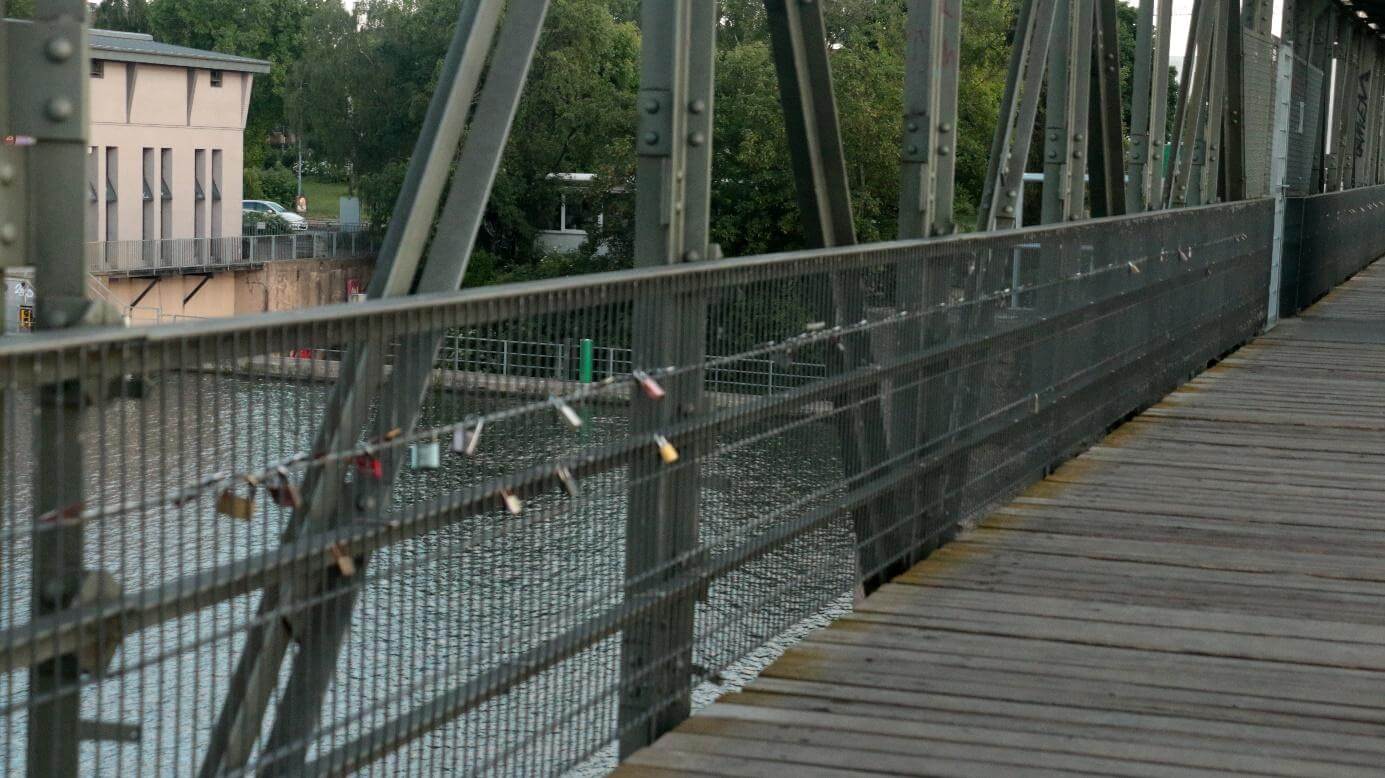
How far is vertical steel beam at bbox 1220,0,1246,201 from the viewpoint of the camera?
1777 cm

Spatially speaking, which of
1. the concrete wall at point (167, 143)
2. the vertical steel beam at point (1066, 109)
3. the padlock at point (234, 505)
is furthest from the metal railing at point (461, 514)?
the concrete wall at point (167, 143)

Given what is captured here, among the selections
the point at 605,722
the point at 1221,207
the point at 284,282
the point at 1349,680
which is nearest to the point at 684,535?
the point at 605,722

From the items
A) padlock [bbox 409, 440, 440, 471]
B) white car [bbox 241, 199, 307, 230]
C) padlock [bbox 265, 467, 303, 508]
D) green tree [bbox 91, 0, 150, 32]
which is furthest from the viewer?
green tree [bbox 91, 0, 150, 32]

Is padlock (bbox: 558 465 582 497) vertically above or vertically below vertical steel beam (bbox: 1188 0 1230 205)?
below

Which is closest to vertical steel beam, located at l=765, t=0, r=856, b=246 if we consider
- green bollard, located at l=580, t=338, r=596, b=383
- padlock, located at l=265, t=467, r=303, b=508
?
green bollard, located at l=580, t=338, r=596, b=383

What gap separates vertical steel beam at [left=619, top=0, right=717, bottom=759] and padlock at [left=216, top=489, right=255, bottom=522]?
144 centimetres

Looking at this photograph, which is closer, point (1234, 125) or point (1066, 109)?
point (1066, 109)

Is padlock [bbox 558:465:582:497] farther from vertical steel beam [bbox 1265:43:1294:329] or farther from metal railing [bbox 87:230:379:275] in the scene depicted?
metal railing [bbox 87:230:379:275]

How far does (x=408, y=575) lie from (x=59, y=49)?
1.03 m

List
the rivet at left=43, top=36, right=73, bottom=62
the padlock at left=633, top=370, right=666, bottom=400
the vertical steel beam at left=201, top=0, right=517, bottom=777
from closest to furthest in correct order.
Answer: the rivet at left=43, top=36, right=73, bottom=62
the vertical steel beam at left=201, top=0, right=517, bottom=777
the padlock at left=633, top=370, right=666, bottom=400

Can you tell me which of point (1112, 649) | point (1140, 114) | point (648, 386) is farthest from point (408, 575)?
point (1140, 114)

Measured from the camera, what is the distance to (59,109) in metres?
2.67

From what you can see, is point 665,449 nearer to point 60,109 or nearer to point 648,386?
point 648,386

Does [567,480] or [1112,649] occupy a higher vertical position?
[567,480]
